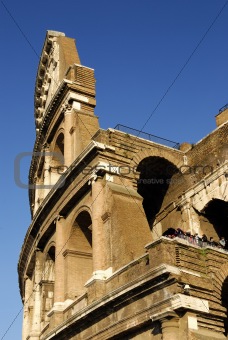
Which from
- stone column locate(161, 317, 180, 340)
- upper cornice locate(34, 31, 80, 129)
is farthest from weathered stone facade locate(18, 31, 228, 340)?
upper cornice locate(34, 31, 80, 129)

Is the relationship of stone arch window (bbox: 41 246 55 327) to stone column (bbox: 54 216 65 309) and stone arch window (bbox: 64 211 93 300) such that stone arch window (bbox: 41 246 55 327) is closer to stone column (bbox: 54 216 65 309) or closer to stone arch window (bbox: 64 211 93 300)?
stone column (bbox: 54 216 65 309)

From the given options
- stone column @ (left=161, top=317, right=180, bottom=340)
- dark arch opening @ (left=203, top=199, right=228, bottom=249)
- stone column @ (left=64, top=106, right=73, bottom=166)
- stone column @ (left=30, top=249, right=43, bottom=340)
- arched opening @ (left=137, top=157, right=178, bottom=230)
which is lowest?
stone column @ (left=161, top=317, right=180, bottom=340)

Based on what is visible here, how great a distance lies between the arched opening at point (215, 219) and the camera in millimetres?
19422

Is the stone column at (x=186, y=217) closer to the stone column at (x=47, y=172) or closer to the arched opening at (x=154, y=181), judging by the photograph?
the arched opening at (x=154, y=181)

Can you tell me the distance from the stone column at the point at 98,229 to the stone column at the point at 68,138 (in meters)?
4.22

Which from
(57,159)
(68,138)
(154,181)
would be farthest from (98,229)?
(57,159)

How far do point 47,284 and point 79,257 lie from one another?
11.5 feet

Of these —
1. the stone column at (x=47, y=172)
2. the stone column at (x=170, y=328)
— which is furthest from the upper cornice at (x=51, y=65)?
the stone column at (x=170, y=328)

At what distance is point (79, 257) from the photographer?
19.8m

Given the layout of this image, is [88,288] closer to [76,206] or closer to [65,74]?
[76,206]

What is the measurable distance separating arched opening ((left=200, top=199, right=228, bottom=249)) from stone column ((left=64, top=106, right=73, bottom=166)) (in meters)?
6.04

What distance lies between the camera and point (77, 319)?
16.1 metres

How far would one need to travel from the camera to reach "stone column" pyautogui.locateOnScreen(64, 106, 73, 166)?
22.0 m

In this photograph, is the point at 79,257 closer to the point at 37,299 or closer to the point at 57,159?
the point at 37,299
